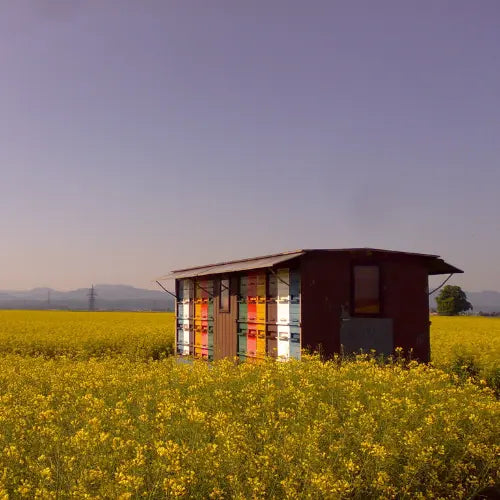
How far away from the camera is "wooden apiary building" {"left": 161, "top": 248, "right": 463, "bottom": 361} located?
15.7 m

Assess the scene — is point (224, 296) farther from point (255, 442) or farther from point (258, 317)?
point (255, 442)

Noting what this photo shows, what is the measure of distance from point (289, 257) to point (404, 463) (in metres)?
8.93

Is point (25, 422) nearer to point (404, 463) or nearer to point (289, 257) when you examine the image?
point (404, 463)

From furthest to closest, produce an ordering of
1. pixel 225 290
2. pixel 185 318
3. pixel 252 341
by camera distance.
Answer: pixel 185 318, pixel 225 290, pixel 252 341

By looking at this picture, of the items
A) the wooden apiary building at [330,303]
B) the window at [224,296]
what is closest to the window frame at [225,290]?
the window at [224,296]

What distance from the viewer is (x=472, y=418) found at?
7.47m

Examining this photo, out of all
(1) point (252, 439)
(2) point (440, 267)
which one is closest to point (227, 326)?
(2) point (440, 267)

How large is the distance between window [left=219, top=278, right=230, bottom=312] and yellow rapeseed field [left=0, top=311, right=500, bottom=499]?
856cm

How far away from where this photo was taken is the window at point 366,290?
53.8 feet

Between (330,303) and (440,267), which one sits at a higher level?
(440,267)

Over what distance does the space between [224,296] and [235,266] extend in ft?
5.66

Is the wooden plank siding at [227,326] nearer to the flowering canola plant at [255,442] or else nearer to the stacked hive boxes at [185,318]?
the stacked hive boxes at [185,318]

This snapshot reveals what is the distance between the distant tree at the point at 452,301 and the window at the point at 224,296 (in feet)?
238

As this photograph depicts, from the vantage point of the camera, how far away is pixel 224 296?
19.7 m
